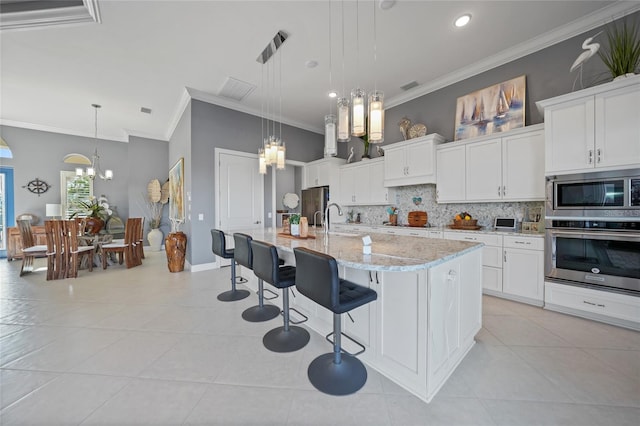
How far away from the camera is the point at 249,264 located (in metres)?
2.23

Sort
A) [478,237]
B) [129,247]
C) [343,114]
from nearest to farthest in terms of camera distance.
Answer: [343,114]
[478,237]
[129,247]

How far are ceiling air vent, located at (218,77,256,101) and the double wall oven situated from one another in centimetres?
448

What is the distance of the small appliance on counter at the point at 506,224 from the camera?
3.06 meters

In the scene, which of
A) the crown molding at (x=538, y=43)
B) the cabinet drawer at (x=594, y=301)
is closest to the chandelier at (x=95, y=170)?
the crown molding at (x=538, y=43)

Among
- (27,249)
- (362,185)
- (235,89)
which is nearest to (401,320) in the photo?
(362,185)

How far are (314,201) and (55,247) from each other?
4718 mm

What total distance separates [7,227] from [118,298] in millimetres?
5423

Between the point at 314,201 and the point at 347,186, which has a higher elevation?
the point at 347,186

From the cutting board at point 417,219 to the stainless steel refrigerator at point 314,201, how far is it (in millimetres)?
1923

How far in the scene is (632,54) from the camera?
7.23ft

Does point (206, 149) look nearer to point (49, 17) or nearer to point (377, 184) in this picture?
point (49, 17)

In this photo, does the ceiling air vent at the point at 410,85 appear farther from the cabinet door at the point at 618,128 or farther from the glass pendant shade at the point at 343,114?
the glass pendant shade at the point at 343,114

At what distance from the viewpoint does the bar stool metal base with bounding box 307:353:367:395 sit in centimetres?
149

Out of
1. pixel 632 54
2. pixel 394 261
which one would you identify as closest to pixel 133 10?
pixel 394 261
